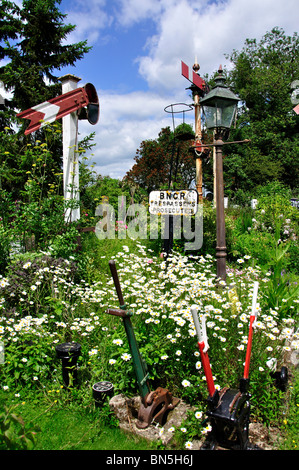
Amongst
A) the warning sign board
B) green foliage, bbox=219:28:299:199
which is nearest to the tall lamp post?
the warning sign board

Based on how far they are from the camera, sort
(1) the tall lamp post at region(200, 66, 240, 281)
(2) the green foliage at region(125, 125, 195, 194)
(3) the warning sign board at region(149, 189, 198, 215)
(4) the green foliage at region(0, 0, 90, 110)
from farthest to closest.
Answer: (2) the green foliage at region(125, 125, 195, 194)
(4) the green foliage at region(0, 0, 90, 110)
(3) the warning sign board at region(149, 189, 198, 215)
(1) the tall lamp post at region(200, 66, 240, 281)

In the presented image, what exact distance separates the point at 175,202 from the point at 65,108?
237cm

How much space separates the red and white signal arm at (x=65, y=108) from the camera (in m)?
5.43

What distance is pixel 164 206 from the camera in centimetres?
580

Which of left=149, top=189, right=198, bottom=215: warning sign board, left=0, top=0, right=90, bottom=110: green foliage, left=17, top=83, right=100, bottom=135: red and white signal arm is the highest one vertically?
left=0, top=0, right=90, bottom=110: green foliage

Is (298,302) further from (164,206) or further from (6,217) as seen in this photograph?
(6,217)

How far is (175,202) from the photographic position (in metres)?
5.74

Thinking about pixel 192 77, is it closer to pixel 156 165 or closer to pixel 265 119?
pixel 156 165

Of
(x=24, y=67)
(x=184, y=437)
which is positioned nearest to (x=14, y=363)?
(x=184, y=437)

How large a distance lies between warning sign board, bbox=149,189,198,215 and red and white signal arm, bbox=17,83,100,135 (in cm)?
176

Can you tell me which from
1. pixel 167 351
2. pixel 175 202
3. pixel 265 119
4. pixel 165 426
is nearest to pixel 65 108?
pixel 175 202

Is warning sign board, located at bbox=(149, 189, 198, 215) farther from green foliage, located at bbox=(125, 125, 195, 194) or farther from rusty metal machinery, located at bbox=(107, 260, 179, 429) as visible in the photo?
green foliage, located at bbox=(125, 125, 195, 194)

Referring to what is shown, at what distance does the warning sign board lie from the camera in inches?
225

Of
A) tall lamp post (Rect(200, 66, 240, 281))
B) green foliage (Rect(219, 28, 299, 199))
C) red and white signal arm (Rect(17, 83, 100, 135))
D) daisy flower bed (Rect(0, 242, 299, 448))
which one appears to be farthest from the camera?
green foliage (Rect(219, 28, 299, 199))
